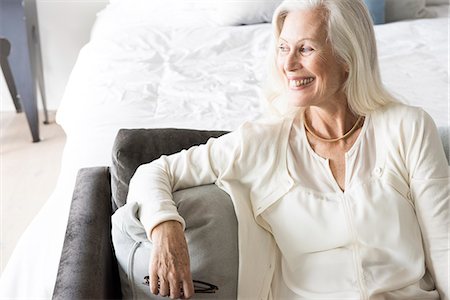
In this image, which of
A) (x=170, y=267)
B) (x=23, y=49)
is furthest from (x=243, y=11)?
(x=170, y=267)

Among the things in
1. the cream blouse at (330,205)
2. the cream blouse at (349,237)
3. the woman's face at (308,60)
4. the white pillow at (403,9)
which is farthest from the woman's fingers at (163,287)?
the white pillow at (403,9)

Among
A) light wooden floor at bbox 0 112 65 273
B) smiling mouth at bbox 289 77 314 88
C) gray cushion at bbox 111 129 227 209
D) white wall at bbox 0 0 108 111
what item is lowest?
light wooden floor at bbox 0 112 65 273

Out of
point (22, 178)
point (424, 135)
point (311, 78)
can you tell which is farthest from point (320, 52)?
→ point (22, 178)

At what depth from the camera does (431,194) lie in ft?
4.37

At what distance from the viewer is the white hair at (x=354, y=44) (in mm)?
1365

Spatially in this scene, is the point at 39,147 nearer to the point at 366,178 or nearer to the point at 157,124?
the point at 157,124

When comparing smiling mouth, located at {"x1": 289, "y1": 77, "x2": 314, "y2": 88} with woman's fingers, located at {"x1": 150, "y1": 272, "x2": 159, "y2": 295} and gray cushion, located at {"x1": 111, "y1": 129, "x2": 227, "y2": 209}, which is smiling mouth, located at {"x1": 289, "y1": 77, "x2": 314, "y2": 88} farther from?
woman's fingers, located at {"x1": 150, "y1": 272, "x2": 159, "y2": 295}

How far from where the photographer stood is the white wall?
3.36 meters

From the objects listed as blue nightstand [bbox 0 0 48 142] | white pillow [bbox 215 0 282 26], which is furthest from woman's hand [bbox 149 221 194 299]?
blue nightstand [bbox 0 0 48 142]

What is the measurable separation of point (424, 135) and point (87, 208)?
0.73 meters

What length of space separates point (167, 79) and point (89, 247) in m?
1.19

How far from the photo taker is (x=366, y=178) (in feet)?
4.56

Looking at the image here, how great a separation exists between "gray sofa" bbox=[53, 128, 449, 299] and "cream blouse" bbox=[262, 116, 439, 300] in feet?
0.42

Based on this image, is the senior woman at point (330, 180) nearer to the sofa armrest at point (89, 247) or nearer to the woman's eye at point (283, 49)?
the woman's eye at point (283, 49)
